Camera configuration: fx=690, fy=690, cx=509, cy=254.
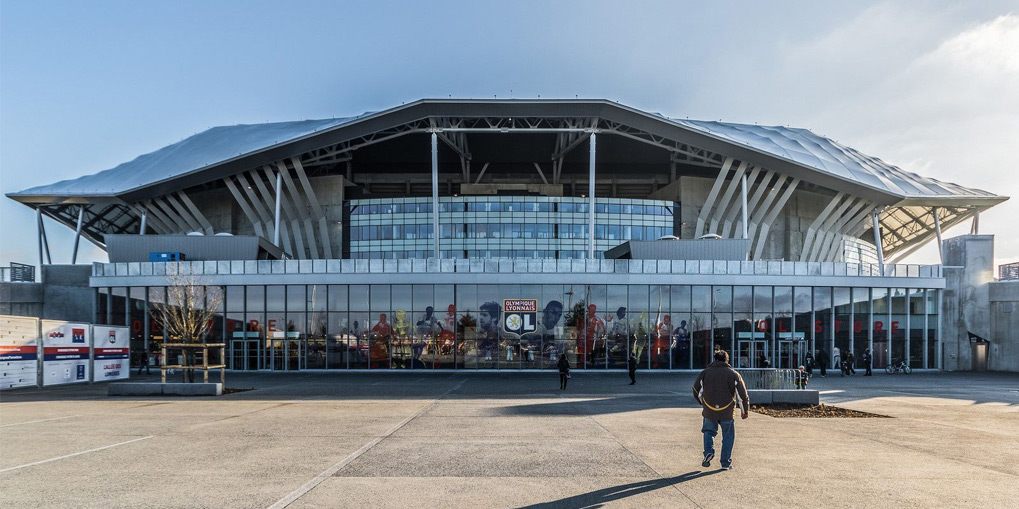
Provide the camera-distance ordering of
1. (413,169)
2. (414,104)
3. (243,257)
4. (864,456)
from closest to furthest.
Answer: (864,456)
(243,257)
(414,104)
(413,169)

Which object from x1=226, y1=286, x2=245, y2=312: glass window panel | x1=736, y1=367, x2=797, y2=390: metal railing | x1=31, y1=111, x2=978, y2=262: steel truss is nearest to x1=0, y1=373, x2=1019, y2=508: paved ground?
x1=736, y1=367, x2=797, y2=390: metal railing

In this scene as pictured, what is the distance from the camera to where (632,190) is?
60.8m

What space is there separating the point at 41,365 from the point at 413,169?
36.3 m

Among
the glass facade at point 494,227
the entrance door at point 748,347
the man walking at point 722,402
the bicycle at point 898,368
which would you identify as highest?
the glass facade at point 494,227

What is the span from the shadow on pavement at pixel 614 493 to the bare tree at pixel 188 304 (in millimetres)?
24260

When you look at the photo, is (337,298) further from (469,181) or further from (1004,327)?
(1004,327)

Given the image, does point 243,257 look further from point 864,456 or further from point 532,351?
point 864,456

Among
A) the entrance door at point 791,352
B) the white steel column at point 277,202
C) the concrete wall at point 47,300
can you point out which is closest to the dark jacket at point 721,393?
the entrance door at point 791,352

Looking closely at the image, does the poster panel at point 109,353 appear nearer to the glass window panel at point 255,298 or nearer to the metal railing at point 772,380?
the glass window panel at point 255,298

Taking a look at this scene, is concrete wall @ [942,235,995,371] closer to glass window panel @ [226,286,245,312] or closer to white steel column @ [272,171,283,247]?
glass window panel @ [226,286,245,312]

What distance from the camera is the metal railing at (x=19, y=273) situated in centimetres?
4400

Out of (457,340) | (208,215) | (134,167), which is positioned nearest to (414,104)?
(457,340)

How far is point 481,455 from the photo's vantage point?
33.9 feet

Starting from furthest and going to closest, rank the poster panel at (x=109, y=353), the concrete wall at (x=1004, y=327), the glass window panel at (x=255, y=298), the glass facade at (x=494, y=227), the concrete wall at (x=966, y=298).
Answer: the glass facade at (x=494, y=227) < the concrete wall at (x=966, y=298) < the concrete wall at (x=1004, y=327) < the glass window panel at (x=255, y=298) < the poster panel at (x=109, y=353)
